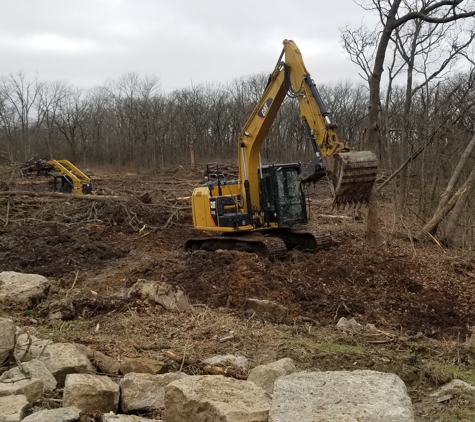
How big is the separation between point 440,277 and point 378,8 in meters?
10.8

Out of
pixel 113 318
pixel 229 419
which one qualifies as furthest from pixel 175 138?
pixel 229 419

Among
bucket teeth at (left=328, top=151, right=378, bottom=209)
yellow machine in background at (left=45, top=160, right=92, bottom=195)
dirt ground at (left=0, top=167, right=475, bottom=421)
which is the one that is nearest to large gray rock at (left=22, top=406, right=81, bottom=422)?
dirt ground at (left=0, top=167, right=475, bottom=421)

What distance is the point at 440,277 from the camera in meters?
10.0

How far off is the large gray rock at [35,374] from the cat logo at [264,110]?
26.7ft

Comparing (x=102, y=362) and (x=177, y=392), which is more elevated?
(x=177, y=392)

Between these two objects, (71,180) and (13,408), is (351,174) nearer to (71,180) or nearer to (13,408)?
(13,408)

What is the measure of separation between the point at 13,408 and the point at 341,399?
2218 mm

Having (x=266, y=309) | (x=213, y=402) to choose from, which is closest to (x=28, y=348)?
(x=213, y=402)

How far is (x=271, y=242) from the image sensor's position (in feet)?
36.5

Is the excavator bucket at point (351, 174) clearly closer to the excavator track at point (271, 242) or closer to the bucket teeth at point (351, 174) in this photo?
the bucket teeth at point (351, 174)

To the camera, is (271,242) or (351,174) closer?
(351,174)

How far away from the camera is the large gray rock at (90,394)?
13.2ft

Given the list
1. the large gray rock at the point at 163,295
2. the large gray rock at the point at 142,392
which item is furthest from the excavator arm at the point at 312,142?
the large gray rock at the point at 142,392

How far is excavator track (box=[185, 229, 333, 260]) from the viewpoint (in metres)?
11.1
